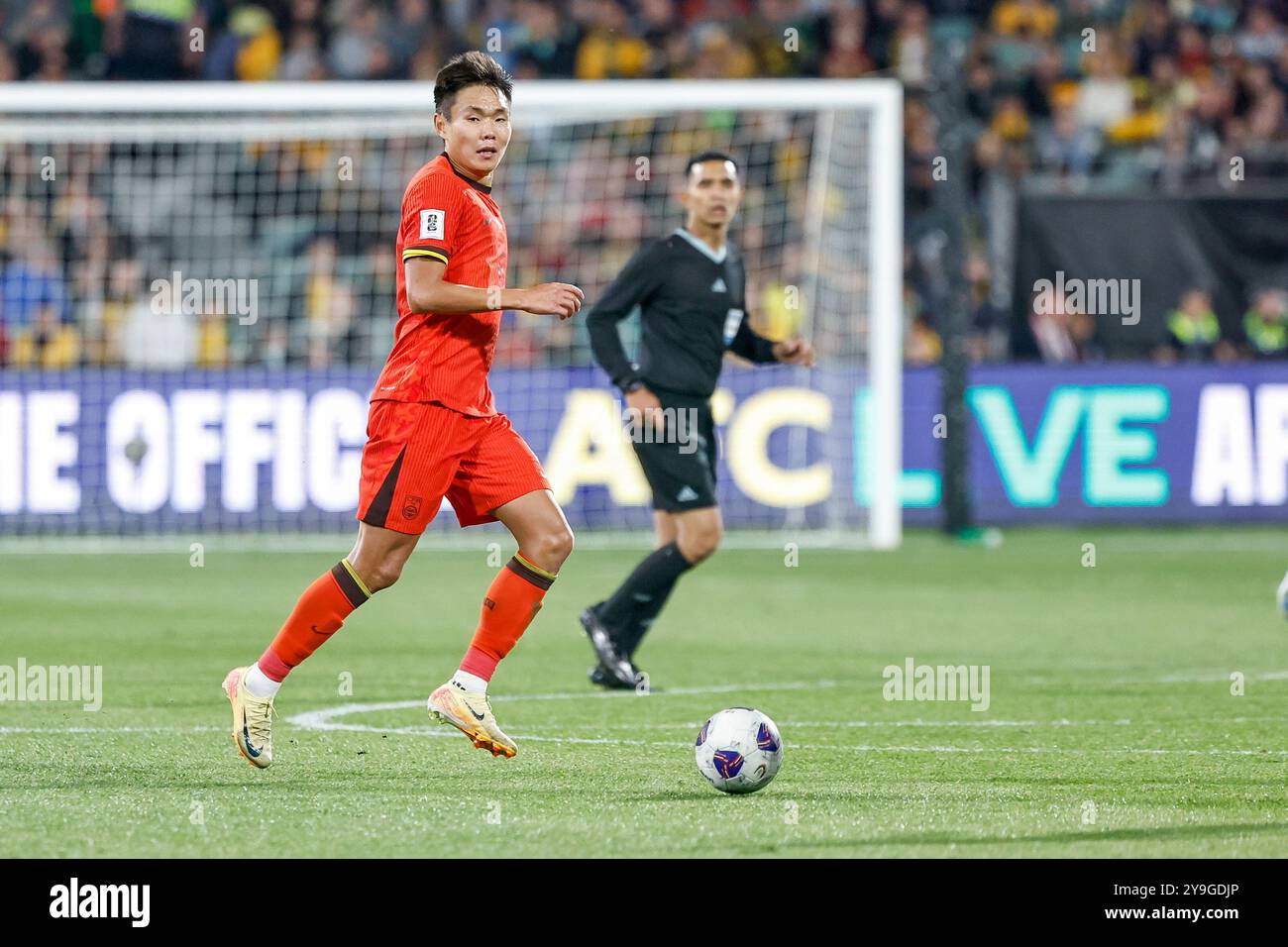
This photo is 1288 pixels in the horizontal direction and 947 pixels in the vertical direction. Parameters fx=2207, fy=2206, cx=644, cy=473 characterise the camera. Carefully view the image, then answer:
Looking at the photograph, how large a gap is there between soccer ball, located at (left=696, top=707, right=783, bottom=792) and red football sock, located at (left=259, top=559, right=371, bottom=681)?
1.17 metres

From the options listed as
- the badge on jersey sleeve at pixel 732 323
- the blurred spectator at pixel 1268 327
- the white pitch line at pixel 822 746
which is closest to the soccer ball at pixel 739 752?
the white pitch line at pixel 822 746

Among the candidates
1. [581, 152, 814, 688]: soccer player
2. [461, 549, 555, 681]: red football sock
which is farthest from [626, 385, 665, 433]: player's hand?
[461, 549, 555, 681]: red football sock

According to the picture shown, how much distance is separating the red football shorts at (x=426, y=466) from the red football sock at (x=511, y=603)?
0.23m

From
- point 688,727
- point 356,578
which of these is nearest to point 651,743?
point 688,727

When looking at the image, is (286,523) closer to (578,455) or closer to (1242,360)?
(578,455)

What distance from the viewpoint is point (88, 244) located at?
60.2ft

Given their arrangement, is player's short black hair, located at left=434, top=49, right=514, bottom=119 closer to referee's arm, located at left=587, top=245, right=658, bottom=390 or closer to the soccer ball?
the soccer ball

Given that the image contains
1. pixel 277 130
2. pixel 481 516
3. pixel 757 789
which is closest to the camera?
pixel 757 789

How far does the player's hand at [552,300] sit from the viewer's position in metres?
6.38

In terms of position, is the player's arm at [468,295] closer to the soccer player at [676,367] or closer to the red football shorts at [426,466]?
the red football shorts at [426,466]

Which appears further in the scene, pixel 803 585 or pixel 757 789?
pixel 803 585

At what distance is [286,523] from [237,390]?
1.10 meters

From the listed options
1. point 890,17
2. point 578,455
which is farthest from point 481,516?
point 890,17

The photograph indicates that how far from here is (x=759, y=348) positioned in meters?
9.64
